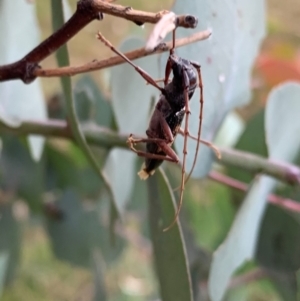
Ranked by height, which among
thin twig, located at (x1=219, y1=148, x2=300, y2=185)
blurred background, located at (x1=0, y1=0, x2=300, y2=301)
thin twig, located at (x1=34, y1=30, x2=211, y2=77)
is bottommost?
blurred background, located at (x1=0, y1=0, x2=300, y2=301)

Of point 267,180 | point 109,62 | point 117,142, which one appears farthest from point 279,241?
point 109,62

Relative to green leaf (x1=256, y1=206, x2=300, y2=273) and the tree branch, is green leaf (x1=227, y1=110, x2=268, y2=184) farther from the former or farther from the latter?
the tree branch

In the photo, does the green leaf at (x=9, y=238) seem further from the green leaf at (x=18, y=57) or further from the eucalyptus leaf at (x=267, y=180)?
the eucalyptus leaf at (x=267, y=180)

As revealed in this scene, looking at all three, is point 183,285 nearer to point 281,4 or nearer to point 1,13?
point 1,13

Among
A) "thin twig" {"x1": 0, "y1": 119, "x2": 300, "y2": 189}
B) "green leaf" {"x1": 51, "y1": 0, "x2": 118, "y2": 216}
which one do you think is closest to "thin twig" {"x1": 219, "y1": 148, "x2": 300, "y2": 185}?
"thin twig" {"x1": 0, "y1": 119, "x2": 300, "y2": 189}

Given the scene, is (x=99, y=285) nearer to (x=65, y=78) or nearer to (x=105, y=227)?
(x=105, y=227)
